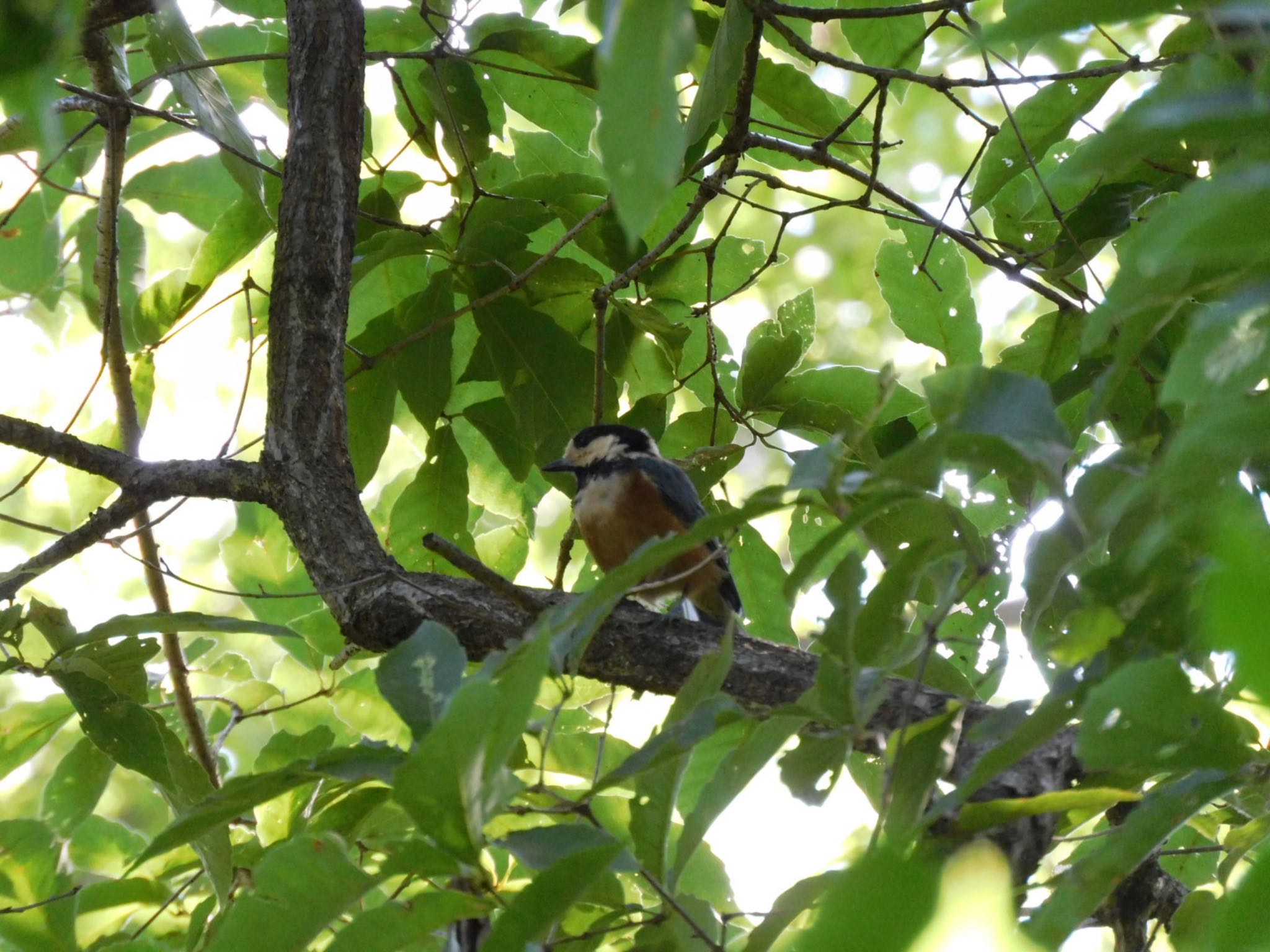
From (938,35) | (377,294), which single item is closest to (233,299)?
(377,294)

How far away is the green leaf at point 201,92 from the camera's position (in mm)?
2766

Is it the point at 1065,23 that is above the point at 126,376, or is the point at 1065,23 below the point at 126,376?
below

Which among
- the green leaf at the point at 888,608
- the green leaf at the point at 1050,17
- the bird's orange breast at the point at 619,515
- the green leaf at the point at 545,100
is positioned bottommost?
the green leaf at the point at 888,608

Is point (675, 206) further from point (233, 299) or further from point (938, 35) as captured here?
point (233, 299)

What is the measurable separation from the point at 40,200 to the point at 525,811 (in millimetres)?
3388

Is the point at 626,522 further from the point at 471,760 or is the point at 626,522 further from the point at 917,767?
the point at 471,760

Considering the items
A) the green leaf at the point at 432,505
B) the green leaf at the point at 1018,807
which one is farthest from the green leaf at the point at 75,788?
the green leaf at the point at 1018,807

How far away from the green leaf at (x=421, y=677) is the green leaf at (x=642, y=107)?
26.6 inches

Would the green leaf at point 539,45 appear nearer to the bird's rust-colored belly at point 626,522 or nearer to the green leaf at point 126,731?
the green leaf at point 126,731

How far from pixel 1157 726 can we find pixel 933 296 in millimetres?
2101

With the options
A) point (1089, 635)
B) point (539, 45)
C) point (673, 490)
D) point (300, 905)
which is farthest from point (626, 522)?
point (300, 905)

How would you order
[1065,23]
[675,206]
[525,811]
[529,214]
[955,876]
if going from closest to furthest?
[955,876] < [1065,23] < [525,811] < [529,214] < [675,206]

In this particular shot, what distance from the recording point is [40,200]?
156 inches

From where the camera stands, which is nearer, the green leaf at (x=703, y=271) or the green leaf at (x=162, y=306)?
the green leaf at (x=162, y=306)
